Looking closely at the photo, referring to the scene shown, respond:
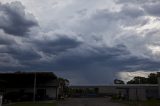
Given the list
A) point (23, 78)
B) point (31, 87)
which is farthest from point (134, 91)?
point (23, 78)

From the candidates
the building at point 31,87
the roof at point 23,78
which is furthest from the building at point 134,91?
the roof at point 23,78

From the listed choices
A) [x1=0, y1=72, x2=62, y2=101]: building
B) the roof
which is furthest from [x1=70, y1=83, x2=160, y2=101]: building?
the roof

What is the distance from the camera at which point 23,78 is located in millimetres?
70812

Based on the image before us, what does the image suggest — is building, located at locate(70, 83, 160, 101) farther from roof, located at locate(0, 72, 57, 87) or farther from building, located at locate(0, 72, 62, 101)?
roof, located at locate(0, 72, 57, 87)

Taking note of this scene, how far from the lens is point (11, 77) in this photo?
68.8 m

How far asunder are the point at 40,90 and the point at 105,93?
52.6 metres

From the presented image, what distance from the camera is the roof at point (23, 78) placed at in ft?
213

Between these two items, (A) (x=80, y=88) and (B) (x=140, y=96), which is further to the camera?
(A) (x=80, y=88)

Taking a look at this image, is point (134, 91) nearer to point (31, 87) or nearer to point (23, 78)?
point (31, 87)

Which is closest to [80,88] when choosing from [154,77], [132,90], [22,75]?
[154,77]

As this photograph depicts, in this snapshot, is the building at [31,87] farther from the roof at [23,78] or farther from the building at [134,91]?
the building at [134,91]

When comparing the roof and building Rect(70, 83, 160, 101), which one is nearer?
the roof

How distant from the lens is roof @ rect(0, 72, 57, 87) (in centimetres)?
6494

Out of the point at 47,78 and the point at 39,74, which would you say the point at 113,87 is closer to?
the point at 47,78
